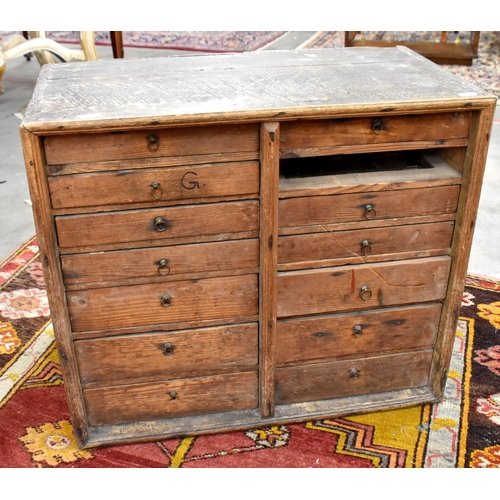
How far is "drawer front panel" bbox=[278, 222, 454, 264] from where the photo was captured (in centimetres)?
190

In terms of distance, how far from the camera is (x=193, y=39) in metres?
7.36

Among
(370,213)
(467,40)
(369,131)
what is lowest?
(467,40)

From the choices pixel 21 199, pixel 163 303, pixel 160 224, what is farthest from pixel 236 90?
pixel 21 199

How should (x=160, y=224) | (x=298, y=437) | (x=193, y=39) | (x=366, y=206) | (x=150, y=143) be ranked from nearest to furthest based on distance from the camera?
(x=150, y=143) → (x=160, y=224) → (x=366, y=206) → (x=298, y=437) → (x=193, y=39)

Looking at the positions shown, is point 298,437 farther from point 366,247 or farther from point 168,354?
point 366,247

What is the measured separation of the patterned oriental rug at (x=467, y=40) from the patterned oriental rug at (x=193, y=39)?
0.64 meters

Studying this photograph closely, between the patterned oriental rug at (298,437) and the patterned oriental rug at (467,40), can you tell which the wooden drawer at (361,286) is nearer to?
the patterned oriental rug at (298,437)

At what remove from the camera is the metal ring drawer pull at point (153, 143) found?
167cm

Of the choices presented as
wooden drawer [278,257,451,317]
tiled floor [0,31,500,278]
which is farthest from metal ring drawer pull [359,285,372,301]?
tiled floor [0,31,500,278]

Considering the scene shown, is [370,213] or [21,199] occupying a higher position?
[370,213]

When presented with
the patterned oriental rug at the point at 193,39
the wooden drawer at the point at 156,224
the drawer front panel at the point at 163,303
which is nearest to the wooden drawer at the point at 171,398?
the drawer front panel at the point at 163,303

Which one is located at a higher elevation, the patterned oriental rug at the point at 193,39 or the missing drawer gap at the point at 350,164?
the missing drawer gap at the point at 350,164

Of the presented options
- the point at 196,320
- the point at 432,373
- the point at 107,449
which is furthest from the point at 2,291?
the point at 432,373

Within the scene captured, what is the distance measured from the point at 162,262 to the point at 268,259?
12.0 inches
